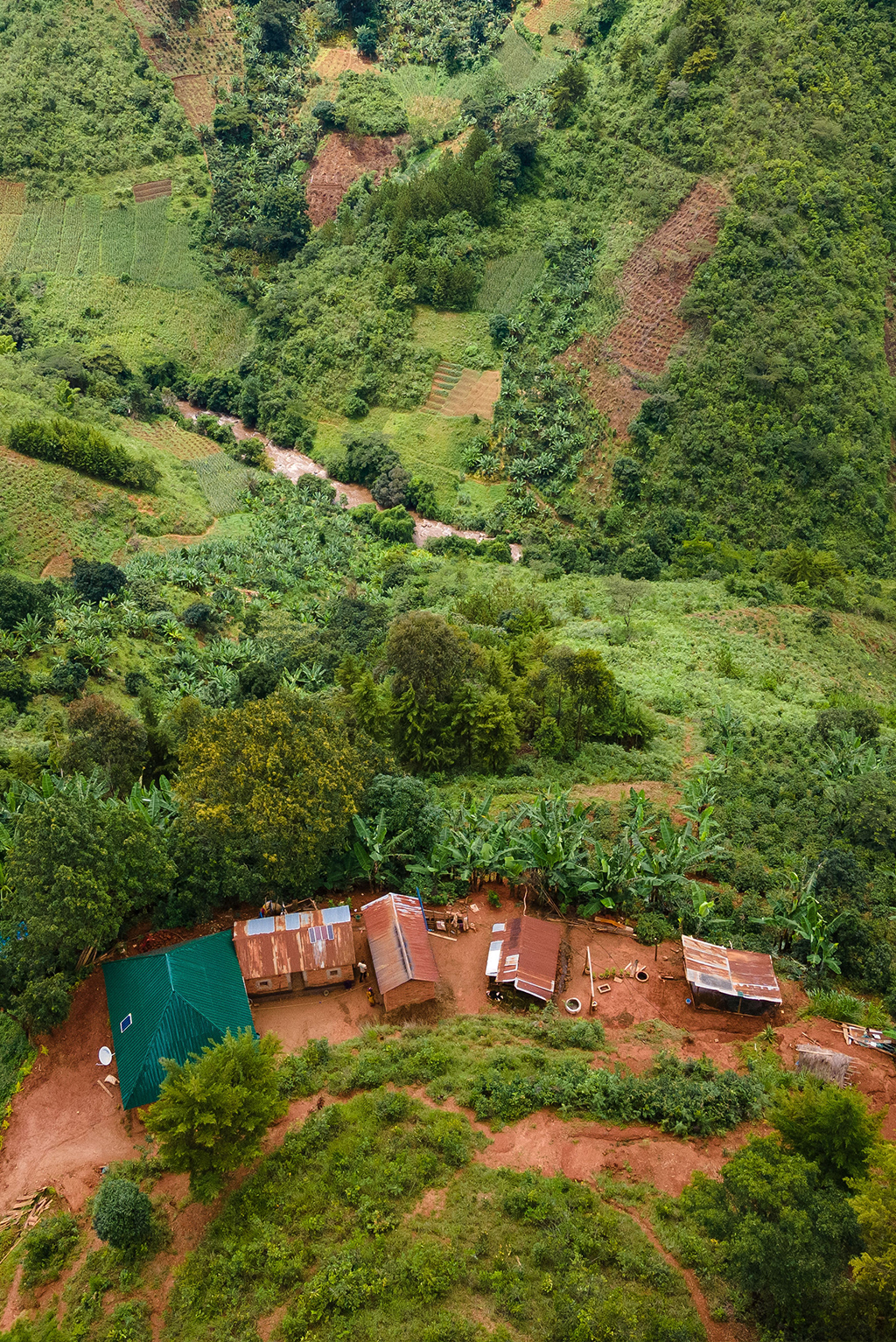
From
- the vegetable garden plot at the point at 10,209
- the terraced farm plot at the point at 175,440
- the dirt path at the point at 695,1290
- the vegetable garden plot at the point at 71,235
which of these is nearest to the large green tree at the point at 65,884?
the dirt path at the point at 695,1290

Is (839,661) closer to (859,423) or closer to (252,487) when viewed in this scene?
(859,423)

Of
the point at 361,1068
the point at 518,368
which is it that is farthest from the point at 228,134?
the point at 361,1068

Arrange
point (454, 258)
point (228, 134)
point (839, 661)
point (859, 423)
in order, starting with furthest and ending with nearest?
point (228, 134)
point (454, 258)
point (859, 423)
point (839, 661)

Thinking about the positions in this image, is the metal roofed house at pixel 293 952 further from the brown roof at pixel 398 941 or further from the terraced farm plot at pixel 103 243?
the terraced farm plot at pixel 103 243

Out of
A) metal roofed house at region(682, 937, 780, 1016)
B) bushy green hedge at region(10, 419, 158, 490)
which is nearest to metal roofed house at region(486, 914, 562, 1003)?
metal roofed house at region(682, 937, 780, 1016)

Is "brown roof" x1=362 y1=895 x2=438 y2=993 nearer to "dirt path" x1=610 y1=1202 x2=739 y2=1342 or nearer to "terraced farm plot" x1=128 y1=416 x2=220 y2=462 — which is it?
"dirt path" x1=610 y1=1202 x2=739 y2=1342

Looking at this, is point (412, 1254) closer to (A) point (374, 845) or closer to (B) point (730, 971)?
(B) point (730, 971)
